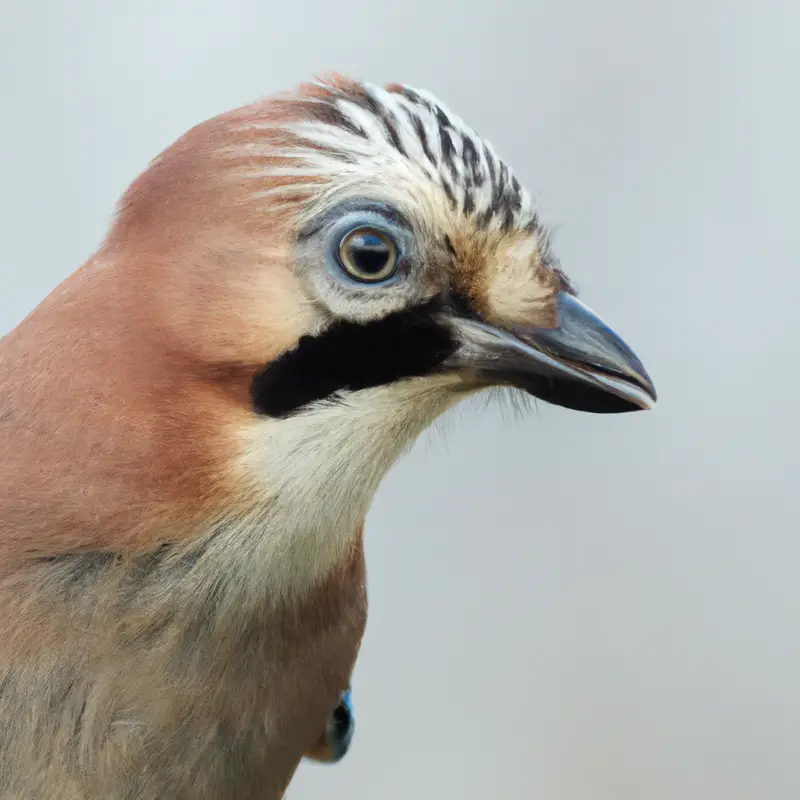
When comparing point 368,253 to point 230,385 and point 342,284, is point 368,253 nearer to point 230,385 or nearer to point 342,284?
point 342,284

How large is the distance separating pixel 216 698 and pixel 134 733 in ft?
0.22

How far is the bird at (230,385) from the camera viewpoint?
0.59m

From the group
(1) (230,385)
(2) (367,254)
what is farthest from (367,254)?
(1) (230,385)

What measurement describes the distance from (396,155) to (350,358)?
153 millimetres

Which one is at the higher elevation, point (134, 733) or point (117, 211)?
point (117, 211)

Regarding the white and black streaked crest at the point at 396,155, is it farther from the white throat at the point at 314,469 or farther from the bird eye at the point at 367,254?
the white throat at the point at 314,469

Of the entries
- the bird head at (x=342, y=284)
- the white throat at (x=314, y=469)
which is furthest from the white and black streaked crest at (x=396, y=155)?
the white throat at (x=314, y=469)

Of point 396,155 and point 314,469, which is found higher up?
point 396,155

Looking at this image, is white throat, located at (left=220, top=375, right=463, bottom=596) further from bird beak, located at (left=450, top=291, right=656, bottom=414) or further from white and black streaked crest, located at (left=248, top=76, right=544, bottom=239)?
white and black streaked crest, located at (left=248, top=76, right=544, bottom=239)

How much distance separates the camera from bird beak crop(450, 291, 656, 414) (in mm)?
627

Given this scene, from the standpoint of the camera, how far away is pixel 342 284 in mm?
585

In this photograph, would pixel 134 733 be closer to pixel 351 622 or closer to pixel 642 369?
pixel 351 622

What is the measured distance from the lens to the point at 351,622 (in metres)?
0.81

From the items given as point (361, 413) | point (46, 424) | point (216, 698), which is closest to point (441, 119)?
point (361, 413)
